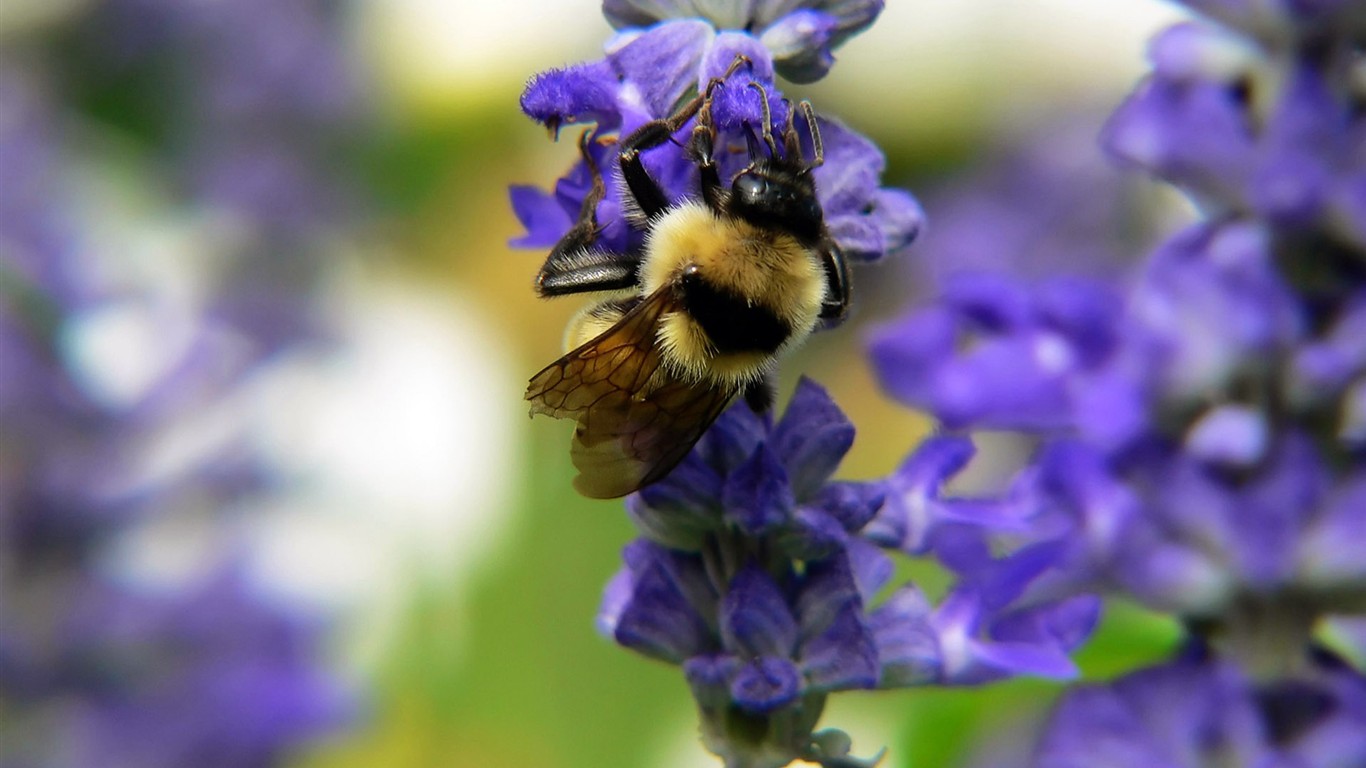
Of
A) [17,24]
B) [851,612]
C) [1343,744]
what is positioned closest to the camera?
[851,612]

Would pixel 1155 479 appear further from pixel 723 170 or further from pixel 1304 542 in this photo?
pixel 723 170

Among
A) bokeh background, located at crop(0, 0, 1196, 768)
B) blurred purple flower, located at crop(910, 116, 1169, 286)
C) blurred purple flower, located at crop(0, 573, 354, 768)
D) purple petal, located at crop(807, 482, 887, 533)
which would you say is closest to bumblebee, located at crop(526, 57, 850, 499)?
purple petal, located at crop(807, 482, 887, 533)

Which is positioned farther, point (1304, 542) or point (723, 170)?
point (1304, 542)

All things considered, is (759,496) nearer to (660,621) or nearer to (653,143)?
(660,621)

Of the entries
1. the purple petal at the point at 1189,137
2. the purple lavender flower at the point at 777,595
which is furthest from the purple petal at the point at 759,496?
the purple petal at the point at 1189,137

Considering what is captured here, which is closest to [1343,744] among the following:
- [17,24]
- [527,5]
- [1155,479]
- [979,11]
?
[1155,479]

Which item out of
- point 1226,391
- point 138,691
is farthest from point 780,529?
point 138,691

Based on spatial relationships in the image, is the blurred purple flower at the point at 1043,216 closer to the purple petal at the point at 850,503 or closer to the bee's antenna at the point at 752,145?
the bee's antenna at the point at 752,145
